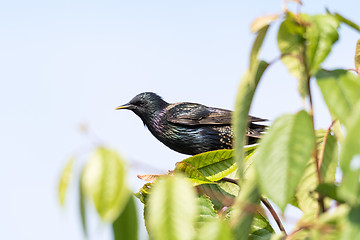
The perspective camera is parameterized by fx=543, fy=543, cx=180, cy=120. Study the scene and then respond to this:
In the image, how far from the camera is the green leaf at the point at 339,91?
971 millimetres

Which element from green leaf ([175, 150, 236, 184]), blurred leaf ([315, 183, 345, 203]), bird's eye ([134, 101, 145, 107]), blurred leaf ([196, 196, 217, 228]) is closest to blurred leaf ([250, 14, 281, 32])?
blurred leaf ([315, 183, 345, 203])

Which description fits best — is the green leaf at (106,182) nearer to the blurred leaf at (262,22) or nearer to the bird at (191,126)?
the blurred leaf at (262,22)

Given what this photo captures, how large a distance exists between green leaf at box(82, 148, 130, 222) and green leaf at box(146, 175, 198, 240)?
2.6 inches

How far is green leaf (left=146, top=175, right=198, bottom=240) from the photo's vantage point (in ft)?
2.88

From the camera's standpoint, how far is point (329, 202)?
118 cm

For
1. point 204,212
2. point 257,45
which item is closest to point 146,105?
point 204,212

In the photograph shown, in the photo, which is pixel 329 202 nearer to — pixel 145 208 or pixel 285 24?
pixel 285 24

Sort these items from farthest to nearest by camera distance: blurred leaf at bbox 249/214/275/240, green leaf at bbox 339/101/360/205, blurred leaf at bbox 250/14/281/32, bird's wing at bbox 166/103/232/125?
bird's wing at bbox 166/103/232/125 → blurred leaf at bbox 249/214/275/240 → blurred leaf at bbox 250/14/281/32 → green leaf at bbox 339/101/360/205

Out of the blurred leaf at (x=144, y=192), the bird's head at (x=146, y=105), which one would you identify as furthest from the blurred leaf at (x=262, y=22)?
the bird's head at (x=146, y=105)

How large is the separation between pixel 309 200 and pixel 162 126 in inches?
162

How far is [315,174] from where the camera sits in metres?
1.41

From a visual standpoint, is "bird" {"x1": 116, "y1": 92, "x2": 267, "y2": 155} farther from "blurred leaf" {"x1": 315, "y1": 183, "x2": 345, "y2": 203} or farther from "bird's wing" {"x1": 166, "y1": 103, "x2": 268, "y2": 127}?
"blurred leaf" {"x1": 315, "y1": 183, "x2": 345, "y2": 203}

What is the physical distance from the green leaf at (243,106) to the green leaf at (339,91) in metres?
0.15

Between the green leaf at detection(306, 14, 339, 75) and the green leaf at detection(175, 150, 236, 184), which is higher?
the green leaf at detection(306, 14, 339, 75)
